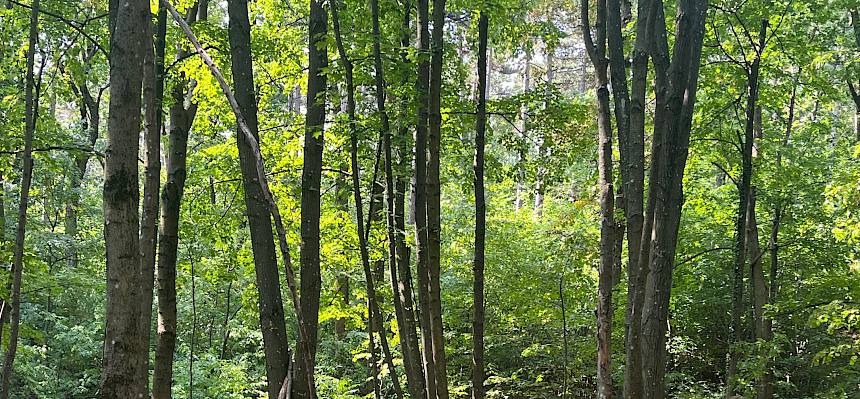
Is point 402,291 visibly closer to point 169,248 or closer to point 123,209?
point 169,248

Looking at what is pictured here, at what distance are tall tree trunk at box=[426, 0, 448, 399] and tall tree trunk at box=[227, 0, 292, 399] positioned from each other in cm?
127

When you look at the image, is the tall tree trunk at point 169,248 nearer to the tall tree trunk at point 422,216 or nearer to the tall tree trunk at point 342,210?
the tall tree trunk at point 342,210

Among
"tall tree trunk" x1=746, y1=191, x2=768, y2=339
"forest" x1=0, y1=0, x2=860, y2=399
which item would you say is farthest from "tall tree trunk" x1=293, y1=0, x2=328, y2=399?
"tall tree trunk" x1=746, y1=191, x2=768, y2=339

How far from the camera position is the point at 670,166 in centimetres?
402

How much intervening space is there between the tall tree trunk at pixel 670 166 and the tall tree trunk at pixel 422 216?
1987mm

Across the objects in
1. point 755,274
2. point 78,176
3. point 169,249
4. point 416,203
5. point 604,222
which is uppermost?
point 78,176

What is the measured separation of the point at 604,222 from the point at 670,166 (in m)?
2.96

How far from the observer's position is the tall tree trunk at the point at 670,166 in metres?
4.02

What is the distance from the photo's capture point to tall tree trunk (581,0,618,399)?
6879 mm

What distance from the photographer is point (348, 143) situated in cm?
672

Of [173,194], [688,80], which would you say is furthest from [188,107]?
[688,80]

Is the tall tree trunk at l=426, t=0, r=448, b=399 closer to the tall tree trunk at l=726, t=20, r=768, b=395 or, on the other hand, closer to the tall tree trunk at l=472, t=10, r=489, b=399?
the tall tree trunk at l=472, t=10, r=489, b=399

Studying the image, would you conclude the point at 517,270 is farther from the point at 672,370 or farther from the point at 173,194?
the point at 173,194

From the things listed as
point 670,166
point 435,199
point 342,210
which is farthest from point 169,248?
point 670,166
